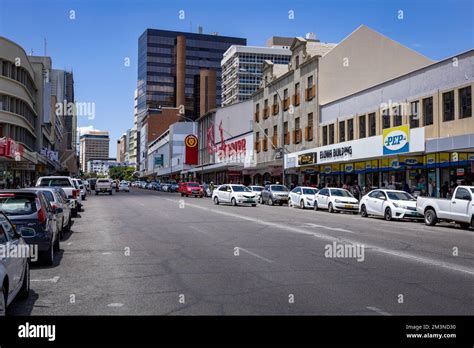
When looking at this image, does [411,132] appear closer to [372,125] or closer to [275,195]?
[372,125]

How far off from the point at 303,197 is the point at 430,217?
13658 mm

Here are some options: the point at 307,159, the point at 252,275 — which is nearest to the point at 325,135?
the point at 307,159

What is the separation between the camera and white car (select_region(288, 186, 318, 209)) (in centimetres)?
3450

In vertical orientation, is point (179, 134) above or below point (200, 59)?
below

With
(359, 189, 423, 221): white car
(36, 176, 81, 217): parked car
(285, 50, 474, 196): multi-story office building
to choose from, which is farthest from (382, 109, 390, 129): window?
(36, 176, 81, 217): parked car

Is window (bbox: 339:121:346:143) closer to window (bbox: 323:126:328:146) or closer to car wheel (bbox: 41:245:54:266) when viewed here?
window (bbox: 323:126:328:146)

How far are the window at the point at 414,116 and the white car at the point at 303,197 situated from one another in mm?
7525

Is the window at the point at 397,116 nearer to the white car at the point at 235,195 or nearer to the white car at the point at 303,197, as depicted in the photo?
the white car at the point at 303,197

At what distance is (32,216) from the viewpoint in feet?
35.6

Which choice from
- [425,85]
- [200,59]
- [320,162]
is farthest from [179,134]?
[425,85]

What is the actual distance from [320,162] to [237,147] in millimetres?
30303
